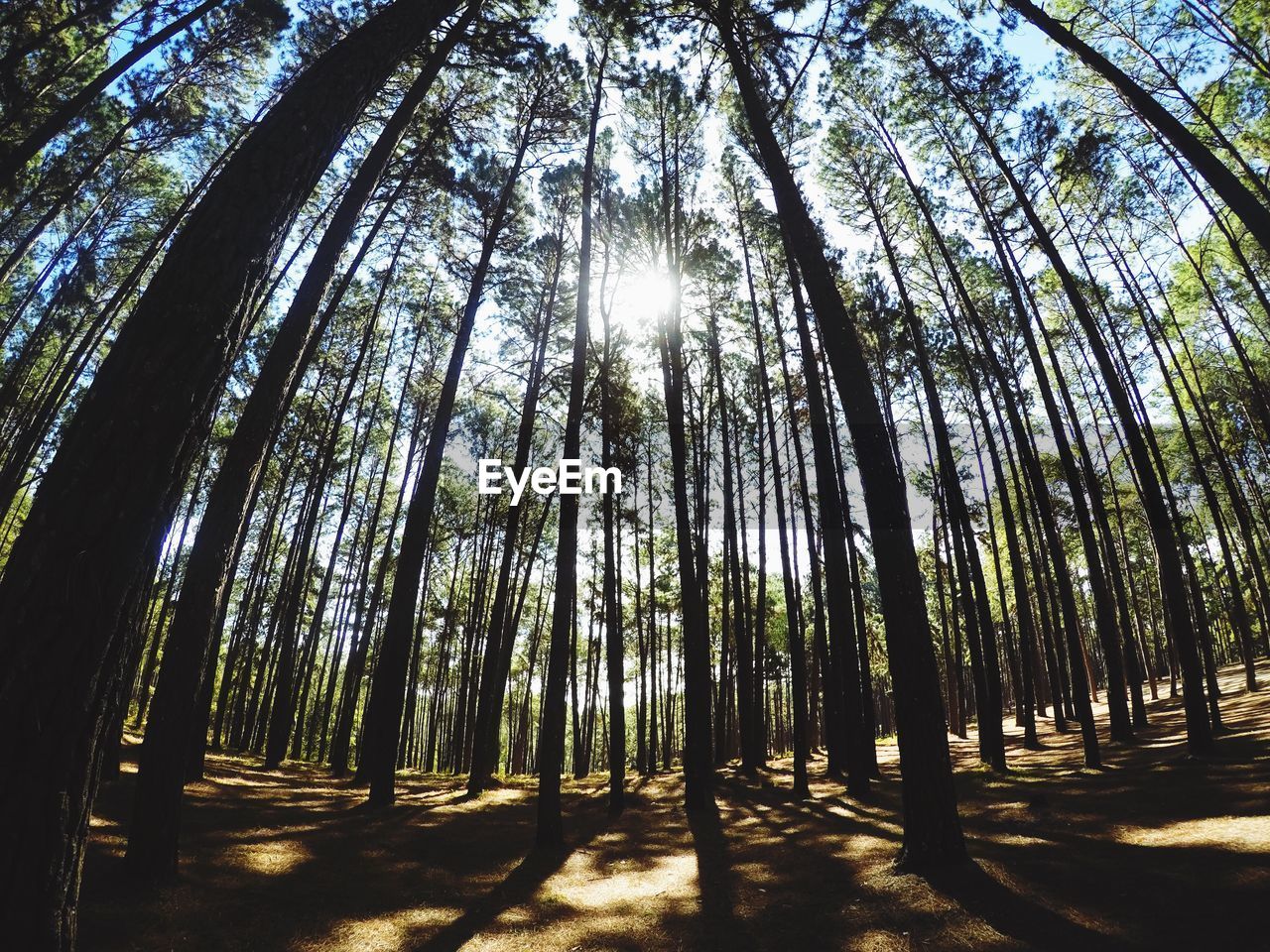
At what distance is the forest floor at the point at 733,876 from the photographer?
4070 mm

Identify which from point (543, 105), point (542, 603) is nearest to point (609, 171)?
point (543, 105)

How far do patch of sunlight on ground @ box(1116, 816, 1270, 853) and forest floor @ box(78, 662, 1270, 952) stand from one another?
0.09ft

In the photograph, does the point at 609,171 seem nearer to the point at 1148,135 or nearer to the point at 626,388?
the point at 626,388

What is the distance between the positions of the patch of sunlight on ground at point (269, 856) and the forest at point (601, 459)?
0.38 feet

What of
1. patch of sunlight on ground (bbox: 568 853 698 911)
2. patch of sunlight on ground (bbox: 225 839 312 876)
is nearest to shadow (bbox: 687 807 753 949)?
patch of sunlight on ground (bbox: 568 853 698 911)

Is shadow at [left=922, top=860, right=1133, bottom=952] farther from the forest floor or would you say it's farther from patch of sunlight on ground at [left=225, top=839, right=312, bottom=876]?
patch of sunlight on ground at [left=225, top=839, right=312, bottom=876]

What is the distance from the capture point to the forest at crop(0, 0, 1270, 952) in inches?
92.1

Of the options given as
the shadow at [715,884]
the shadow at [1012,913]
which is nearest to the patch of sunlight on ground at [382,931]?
the shadow at [715,884]

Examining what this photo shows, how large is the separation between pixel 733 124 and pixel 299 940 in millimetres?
13622

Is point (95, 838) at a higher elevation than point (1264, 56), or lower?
lower

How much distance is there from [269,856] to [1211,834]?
10063 millimetres

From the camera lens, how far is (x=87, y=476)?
1.76 m

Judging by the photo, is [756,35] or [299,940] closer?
[299,940]

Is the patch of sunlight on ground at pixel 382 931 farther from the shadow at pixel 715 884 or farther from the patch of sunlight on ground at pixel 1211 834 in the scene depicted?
the patch of sunlight on ground at pixel 1211 834
